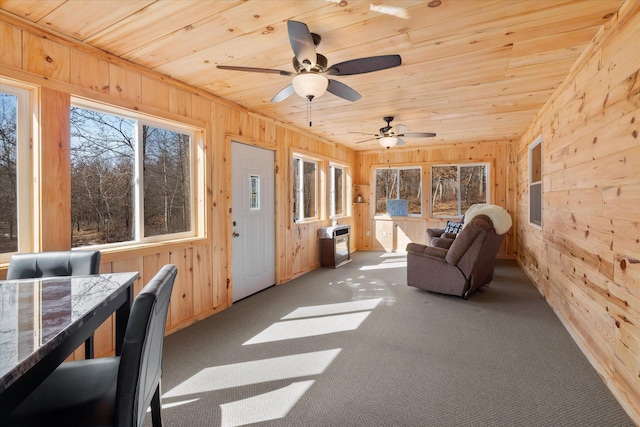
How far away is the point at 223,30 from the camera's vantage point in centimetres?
217

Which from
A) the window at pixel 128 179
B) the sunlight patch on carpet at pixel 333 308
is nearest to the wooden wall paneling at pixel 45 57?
the window at pixel 128 179

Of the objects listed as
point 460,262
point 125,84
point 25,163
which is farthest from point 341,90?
point 460,262

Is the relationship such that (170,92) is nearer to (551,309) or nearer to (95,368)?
(95,368)

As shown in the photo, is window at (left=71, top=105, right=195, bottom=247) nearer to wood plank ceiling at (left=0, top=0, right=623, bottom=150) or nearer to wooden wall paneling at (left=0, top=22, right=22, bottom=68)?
wooden wall paneling at (left=0, top=22, right=22, bottom=68)

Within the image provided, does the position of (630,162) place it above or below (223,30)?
below

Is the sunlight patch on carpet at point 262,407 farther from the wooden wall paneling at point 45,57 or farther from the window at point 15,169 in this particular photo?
the wooden wall paneling at point 45,57

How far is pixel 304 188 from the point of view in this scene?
567 centimetres

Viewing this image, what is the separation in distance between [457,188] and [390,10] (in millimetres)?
5565

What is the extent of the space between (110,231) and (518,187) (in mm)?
6548

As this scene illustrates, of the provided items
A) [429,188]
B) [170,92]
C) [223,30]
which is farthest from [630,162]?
[429,188]

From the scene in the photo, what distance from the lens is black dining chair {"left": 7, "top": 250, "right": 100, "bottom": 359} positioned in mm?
1737

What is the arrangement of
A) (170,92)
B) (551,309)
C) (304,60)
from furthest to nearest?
(551,309), (170,92), (304,60)

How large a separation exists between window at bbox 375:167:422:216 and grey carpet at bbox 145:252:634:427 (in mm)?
3567

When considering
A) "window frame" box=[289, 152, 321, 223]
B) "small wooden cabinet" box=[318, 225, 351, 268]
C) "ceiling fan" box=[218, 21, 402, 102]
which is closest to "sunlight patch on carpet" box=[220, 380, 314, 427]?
"ceiling fan" box=[218, 21, 402, 102]
